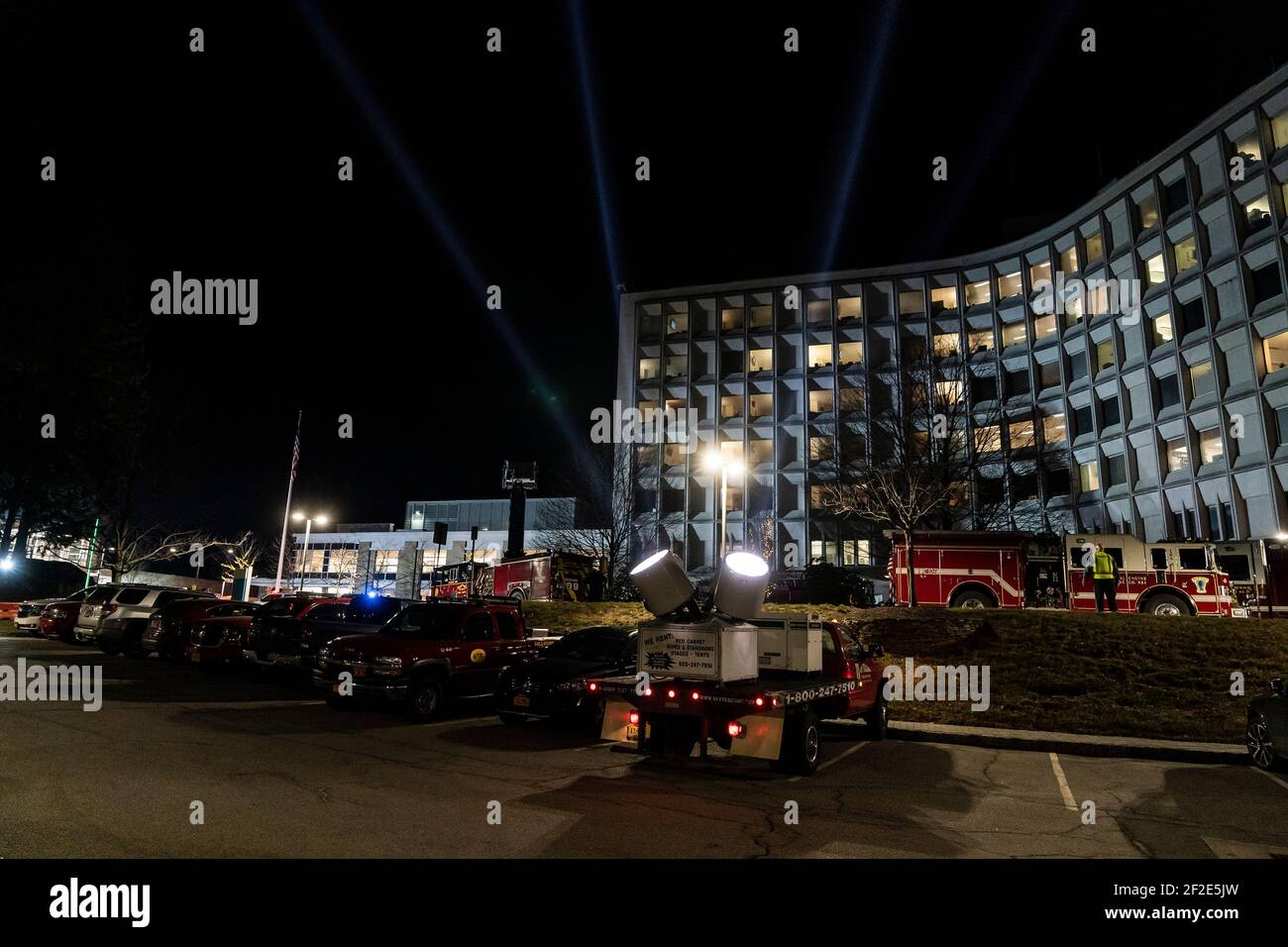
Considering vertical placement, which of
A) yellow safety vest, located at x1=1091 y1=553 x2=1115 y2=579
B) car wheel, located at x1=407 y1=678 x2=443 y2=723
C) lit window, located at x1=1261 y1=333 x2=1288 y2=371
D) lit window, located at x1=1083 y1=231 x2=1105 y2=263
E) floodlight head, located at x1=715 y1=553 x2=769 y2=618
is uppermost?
lit window, located at x1=1083 y1=231 x2=1105 y2=263

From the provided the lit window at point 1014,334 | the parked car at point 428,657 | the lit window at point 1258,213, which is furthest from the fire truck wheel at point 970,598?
the lit window at point 1014,334

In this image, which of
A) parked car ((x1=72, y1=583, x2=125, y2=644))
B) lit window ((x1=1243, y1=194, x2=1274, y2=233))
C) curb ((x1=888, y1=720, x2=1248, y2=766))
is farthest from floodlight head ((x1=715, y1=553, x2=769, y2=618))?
lit window ((x1=1243, y1=194, x2=1274, y2=233))

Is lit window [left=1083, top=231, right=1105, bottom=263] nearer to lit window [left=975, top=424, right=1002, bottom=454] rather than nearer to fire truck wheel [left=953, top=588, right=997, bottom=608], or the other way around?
lit window [left=975, top=424, right=1002, bottom=454]

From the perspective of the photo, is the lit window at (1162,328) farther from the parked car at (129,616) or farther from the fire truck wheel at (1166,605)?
the parked car at (129,616)

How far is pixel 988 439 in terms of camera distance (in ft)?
126

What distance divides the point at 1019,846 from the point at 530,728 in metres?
7.03

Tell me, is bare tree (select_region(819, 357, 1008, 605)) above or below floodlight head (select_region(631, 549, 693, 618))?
above

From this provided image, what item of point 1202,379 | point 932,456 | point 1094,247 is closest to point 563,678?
point 932,456

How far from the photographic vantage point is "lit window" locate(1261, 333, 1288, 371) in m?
33.3

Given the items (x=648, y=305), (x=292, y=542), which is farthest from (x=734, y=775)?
(x=292, y=542)

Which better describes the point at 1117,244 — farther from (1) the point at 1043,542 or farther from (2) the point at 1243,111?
(1) the point at 1043,542

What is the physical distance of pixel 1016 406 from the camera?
4503 centimetres

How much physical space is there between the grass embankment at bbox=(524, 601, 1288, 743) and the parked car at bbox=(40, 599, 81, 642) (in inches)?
893

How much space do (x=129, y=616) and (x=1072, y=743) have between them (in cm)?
2071
